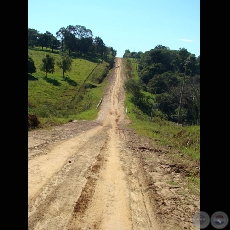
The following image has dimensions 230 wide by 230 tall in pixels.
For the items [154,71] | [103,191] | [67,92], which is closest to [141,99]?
[67,92]

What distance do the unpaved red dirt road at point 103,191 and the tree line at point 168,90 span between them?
1551 centimetres

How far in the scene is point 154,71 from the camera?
71.9 metres

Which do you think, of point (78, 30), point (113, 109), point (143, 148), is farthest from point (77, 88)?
point (78, 30)

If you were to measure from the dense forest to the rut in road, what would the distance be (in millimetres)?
16240

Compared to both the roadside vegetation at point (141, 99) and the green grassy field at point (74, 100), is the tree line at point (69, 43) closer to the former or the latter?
the roadside vegetation at point (141, 99)

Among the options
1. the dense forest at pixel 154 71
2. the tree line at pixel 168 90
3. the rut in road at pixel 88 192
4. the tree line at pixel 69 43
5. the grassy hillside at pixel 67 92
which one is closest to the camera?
the rut in road at pixel 88 192

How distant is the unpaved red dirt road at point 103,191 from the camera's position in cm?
577

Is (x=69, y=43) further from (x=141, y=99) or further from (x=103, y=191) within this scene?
(x=103, y=191)

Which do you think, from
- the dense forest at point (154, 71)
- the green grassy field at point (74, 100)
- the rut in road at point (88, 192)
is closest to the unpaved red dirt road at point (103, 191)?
the rut in road at point (88, 192)

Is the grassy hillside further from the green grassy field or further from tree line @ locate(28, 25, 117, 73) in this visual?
tree line @ locate(28, 25, 117, 73)

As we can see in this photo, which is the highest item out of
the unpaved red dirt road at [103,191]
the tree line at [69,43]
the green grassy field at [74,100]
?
the tree line at [69,43]

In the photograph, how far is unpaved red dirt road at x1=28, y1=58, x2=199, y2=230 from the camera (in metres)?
5.77

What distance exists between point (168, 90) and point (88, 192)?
2064 inches
